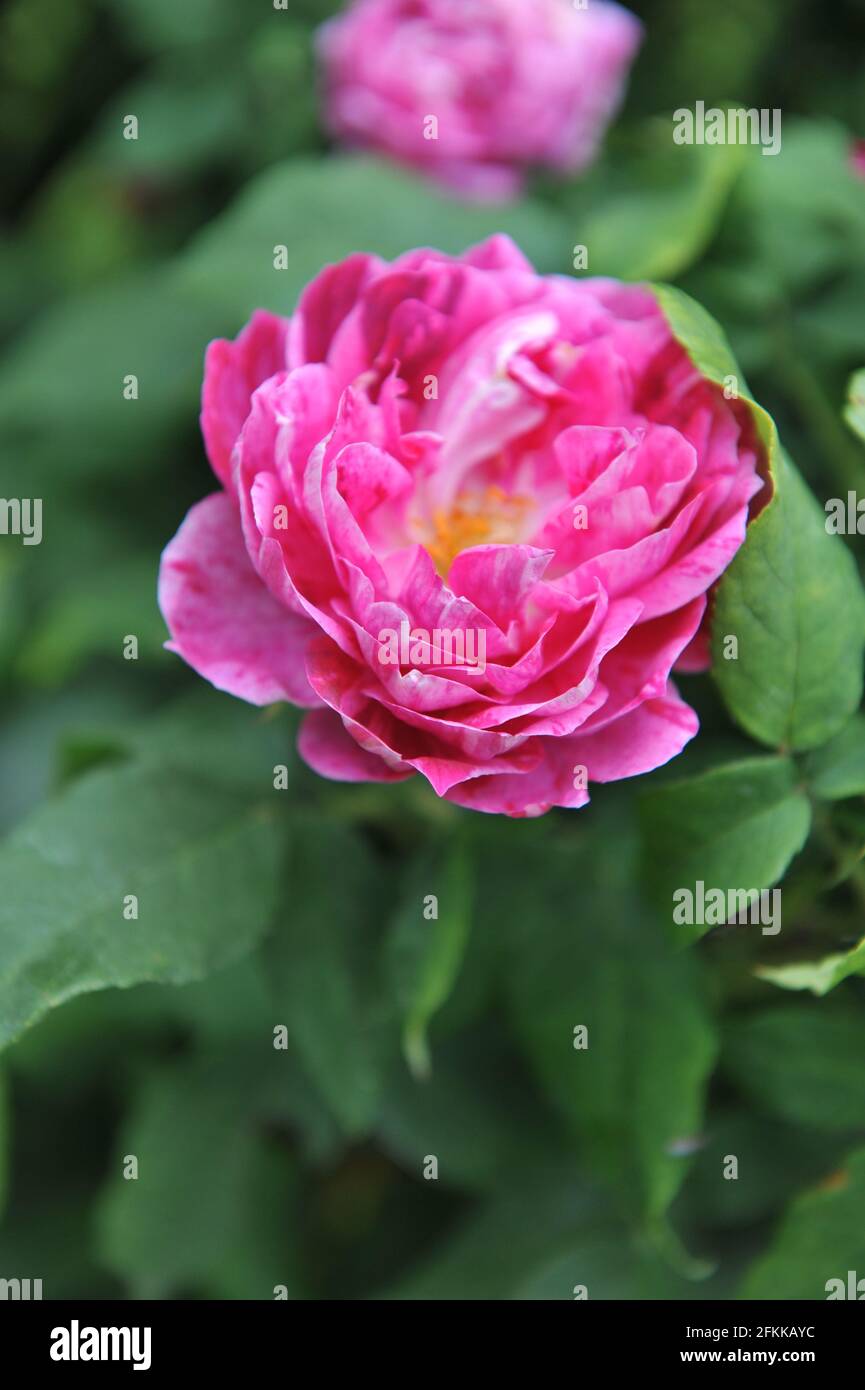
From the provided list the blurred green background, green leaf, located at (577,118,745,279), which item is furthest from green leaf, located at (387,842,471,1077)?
green leaf, located at (577,118,745,279)

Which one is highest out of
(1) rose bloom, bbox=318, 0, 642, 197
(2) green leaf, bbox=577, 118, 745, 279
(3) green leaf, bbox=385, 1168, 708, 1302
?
(1) rose bloom, bbox=318, 0, 642, 197

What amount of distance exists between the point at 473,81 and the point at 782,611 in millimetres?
787

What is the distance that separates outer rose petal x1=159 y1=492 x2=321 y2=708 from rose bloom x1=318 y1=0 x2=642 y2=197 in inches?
25.8

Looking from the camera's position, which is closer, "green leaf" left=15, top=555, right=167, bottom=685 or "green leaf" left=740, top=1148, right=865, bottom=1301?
"green leaf" left=740, top=1148, right=865, bottom=1301

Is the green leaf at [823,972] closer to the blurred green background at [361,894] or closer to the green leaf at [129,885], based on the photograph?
the blurred green background at [361,894]

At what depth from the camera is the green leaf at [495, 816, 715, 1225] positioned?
72 centimetres

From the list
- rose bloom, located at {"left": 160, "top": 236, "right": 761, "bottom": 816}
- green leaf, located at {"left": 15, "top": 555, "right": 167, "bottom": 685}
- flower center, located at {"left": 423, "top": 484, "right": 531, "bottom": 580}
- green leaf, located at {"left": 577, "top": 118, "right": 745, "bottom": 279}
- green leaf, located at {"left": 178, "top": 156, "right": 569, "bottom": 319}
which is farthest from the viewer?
green leaf, located at {"left": 15, "top": 555, "right": 167, "bottom": 685}

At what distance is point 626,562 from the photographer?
513mm

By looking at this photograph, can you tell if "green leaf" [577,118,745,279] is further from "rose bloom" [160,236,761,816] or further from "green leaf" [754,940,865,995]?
"green leaf" [754,940,865,995]

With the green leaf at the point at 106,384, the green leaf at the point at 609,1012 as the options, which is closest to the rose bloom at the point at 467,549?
the green leaf at the point at 609,1012

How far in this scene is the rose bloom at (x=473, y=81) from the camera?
1106 mm

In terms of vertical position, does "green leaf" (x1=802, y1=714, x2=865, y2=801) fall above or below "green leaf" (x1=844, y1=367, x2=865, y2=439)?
below

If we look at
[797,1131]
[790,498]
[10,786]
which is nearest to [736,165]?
[790,498]
